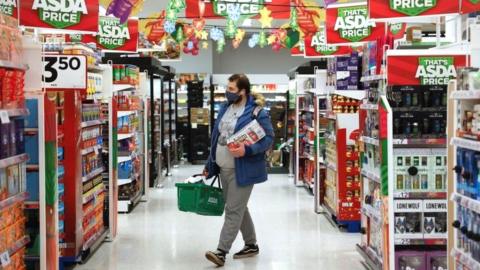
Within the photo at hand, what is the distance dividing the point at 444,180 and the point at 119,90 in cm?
598

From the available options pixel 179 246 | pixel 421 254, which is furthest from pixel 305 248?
pixel 421 254

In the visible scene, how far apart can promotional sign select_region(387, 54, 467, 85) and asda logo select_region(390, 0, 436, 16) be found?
2.62ft

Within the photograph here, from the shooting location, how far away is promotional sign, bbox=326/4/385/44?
439 inches

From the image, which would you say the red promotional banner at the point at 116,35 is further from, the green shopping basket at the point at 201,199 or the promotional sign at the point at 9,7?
the green shopping basket at the point at 201,199

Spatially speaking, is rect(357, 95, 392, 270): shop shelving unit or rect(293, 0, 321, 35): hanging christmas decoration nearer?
rect(357, 95, 392, 270): shop shelving unit

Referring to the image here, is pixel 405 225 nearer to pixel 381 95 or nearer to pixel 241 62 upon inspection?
pixel 381 95

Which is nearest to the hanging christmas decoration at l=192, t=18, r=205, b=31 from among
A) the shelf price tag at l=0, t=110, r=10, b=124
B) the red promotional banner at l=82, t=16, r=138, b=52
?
the red promotional banner at l=82, t=16, r=138, b=52

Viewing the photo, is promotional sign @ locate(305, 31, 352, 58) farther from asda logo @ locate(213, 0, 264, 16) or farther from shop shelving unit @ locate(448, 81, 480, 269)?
shop shelving unit @ locate(448, 81, 480, 269)

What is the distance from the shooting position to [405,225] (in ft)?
19.6

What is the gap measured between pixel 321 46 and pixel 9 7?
8839 mm

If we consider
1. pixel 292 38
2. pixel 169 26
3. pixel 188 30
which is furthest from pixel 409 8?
pixel 292 38

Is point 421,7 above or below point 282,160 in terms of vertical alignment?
above

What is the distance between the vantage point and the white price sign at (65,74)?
666 cm

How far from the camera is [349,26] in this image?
37.0 feet
